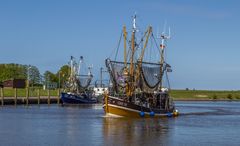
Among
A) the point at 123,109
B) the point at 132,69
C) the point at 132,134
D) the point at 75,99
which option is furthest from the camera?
the point at 75,99

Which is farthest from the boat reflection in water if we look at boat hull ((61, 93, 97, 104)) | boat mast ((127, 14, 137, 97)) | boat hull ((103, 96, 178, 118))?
boat hull ((61, 93, 97, 104))

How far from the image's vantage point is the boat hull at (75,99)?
16250 cm

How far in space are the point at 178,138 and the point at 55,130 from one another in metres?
14.2

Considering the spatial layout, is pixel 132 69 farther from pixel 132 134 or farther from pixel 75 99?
pixel 75 99

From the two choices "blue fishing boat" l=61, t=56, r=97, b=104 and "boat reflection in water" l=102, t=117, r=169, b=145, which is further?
"blue fishing boat" l=61, t=56, r=97, b=104

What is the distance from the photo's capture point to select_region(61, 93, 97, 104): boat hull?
162 meters

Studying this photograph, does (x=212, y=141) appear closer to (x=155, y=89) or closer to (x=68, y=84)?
(x=155, y=89)

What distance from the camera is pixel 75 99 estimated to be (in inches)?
6526

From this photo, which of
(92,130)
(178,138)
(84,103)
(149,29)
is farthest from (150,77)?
(84,103)

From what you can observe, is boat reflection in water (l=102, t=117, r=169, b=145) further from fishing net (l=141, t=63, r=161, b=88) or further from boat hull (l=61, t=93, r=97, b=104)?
boat hull (l=61, t=93, r=97, b=104)

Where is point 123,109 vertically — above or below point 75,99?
below

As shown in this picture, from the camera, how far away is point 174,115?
331 ft

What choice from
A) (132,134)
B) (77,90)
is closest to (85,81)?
(77,90)

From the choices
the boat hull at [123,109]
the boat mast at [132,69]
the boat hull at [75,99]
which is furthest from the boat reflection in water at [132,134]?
the boat hull at [75,99]
